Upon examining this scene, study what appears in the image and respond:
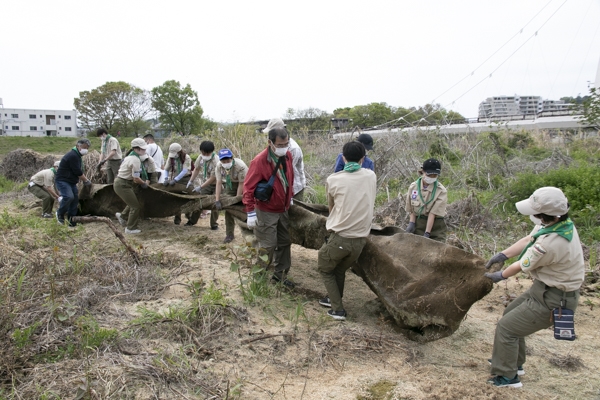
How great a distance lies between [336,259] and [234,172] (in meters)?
3.06

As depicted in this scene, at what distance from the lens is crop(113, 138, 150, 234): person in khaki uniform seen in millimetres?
7512

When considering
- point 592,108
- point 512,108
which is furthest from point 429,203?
point 512,108

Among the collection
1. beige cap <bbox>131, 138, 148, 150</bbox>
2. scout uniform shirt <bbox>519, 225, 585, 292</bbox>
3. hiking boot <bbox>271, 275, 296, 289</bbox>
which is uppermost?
beige cap <bbox>131, 138, 148, 150</bbox>

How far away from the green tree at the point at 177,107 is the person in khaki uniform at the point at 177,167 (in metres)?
34.2

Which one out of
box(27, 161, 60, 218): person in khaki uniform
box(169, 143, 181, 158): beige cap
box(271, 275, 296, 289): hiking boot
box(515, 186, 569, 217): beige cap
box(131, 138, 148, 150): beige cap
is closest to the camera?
box(515, 186, 569, 217): beige cap

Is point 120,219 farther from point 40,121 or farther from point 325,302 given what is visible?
point 40,121

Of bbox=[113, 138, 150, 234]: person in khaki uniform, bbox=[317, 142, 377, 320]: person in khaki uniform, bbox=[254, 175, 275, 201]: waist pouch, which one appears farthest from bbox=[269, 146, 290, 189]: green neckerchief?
bbox=[113, 138, 150, 234]: person in khaki uniform

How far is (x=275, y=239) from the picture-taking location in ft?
16.3

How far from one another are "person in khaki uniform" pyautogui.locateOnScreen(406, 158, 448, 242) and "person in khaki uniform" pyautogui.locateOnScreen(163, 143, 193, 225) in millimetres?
4409

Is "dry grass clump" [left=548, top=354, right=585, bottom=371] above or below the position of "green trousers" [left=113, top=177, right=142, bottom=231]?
below

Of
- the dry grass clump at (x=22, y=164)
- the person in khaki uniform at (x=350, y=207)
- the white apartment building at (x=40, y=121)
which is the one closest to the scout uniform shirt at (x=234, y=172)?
the person in khaki uniform at (x=350, y=207)

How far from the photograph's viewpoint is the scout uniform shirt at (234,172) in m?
6.73

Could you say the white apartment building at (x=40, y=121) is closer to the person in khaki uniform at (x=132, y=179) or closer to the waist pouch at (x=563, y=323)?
the person in khaki uniform at (x=132, y=179)

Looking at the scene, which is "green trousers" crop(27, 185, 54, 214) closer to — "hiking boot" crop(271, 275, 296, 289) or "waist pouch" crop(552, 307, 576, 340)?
"hiking boot" crop(271, 275, 296, 289)
